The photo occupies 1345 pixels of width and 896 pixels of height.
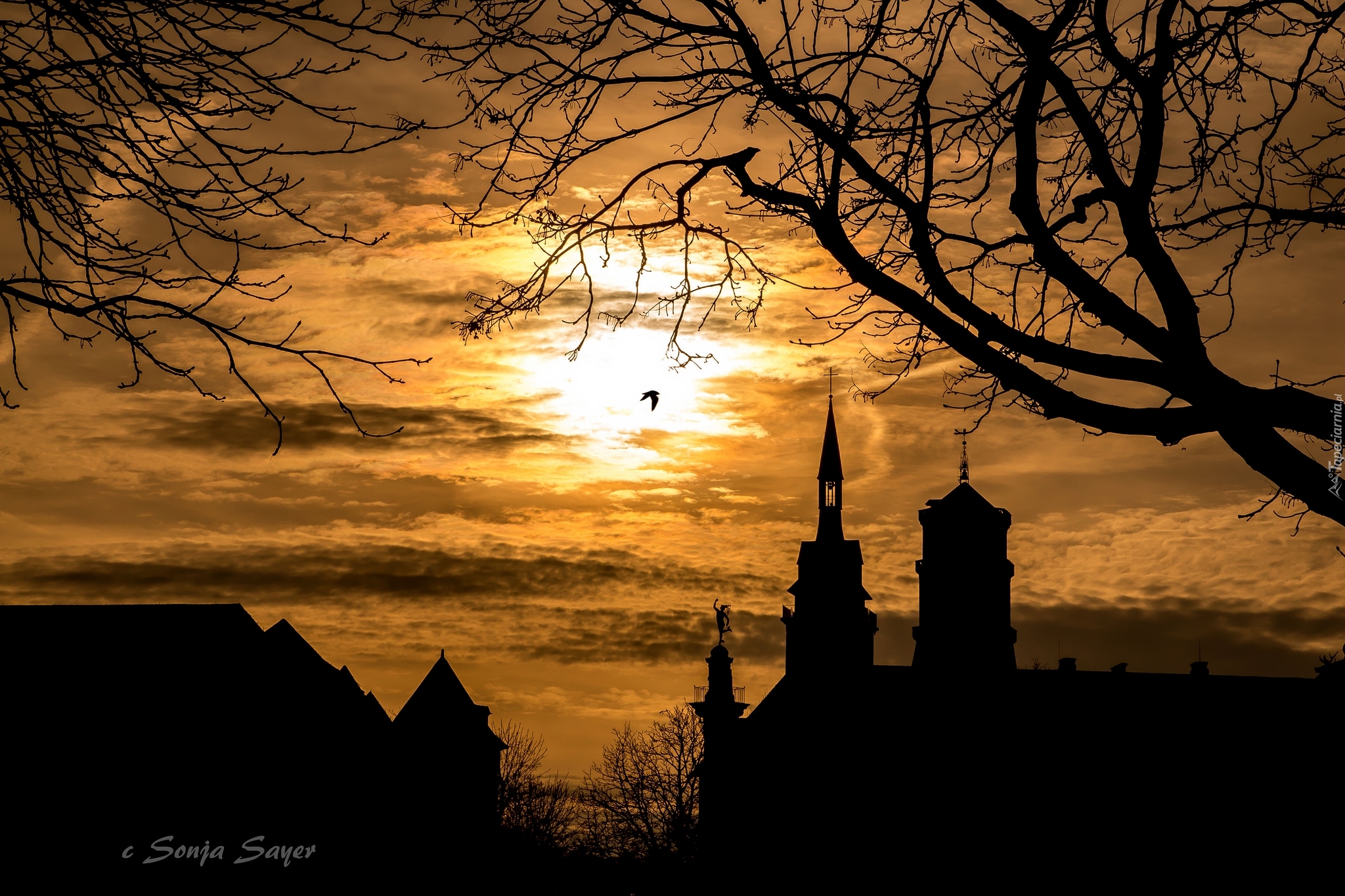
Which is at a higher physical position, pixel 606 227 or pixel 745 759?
pixel 606 227

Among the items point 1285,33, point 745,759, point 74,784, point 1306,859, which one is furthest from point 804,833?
point 1285,33

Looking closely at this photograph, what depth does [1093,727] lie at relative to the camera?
67875 mm

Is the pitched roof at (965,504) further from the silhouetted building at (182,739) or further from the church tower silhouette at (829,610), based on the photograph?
the silhouetted building at (182,739)

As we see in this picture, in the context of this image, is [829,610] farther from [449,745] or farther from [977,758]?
[449,745]

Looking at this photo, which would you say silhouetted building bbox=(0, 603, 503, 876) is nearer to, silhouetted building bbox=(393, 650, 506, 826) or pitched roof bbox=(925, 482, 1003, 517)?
silhouetted building bbox=(393, 650, 506, 826)

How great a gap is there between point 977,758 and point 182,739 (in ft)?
128

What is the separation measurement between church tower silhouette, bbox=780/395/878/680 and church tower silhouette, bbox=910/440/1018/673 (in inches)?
280

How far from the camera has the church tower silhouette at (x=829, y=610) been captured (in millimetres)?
72250

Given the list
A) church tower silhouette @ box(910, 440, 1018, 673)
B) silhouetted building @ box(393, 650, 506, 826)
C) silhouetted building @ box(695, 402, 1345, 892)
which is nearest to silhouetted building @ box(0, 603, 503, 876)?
silhouetted building @ box(393, 650, 506, 826)

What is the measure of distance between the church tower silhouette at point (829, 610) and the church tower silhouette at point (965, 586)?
7100 millimetres

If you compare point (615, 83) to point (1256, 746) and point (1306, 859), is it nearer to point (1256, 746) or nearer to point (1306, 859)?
point (1306, 859)

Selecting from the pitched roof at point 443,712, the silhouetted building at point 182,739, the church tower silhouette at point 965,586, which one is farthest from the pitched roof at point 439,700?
the church tower silhouette at point 965,586

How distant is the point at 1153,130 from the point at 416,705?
6369 centimetres

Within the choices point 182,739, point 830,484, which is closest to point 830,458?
point 830,484
